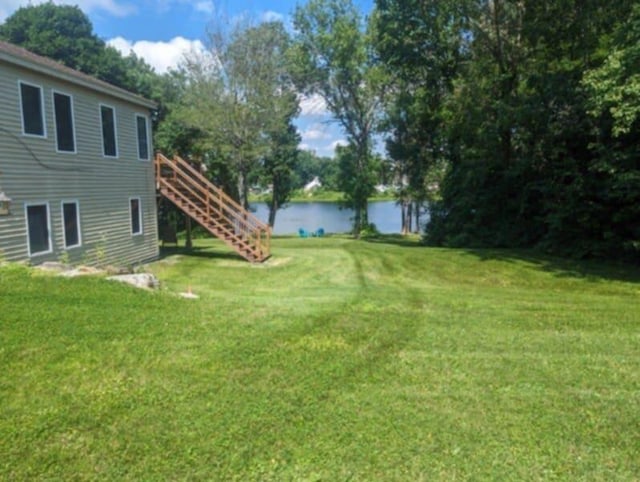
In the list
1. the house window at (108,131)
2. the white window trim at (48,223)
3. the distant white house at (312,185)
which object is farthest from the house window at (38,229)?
the distant white house at (312,185)

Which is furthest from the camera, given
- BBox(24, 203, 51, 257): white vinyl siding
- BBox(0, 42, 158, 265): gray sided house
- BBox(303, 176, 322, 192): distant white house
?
BBox(303, 176, 322, 192): distant white house

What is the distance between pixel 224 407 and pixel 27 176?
7857mm

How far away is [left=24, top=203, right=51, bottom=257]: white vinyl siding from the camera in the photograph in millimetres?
9071

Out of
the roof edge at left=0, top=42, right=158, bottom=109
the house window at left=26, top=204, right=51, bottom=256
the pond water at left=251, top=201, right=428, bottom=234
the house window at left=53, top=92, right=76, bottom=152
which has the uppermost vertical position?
the roof edge at left=0, top=42, right=158, bottom=109

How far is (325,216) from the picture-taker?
196ft

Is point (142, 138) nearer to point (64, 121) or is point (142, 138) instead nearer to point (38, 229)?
point (64, 121)

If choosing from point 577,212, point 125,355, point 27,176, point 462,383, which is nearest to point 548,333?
point 462,383

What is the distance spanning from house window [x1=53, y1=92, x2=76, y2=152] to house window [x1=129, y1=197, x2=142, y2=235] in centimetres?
268

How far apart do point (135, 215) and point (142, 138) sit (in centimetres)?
221

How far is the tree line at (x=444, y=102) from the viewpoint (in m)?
11.8

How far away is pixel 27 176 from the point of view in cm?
902

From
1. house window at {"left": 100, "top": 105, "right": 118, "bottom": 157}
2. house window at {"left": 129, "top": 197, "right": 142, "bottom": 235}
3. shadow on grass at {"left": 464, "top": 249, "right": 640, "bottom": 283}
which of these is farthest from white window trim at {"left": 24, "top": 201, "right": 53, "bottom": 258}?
shadow on grass at {"left": 464, "top": 249, "right": 640, "bottom": 283}

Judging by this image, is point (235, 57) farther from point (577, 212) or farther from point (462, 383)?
point (462, 383)

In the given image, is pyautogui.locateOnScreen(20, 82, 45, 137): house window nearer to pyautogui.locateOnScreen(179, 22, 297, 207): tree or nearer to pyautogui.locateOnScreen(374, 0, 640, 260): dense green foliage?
pyautogui.locateOnScreen(374, 0, 640, 260): dense green foliage
